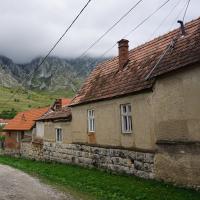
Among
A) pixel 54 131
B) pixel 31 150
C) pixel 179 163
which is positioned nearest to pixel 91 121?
pixel 54 131

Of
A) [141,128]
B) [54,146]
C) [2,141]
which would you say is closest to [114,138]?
[141,128]

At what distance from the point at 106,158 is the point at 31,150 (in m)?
16.0

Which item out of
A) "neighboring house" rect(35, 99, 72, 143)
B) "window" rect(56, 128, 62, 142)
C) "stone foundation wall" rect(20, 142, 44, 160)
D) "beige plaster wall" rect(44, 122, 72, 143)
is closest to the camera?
Result: "beige plaster wall" rect(44, 122, 72, 143)

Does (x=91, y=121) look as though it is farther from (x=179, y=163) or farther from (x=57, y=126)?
(x=179, y=163)

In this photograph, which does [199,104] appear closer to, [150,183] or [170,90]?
[170,90]

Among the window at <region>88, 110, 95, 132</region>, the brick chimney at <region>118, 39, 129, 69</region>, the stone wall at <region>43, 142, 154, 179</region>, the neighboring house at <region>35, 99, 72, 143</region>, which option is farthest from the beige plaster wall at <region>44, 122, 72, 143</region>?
the brick chimney at <region>118, 39, 129, 69</region>

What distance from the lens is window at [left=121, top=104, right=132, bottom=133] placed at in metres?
17.7

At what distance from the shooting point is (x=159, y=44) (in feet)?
60.8

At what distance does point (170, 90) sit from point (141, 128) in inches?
113

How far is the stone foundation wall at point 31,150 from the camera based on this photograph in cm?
3112

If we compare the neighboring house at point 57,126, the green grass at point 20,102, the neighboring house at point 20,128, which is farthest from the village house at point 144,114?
the green grass at point 20,102

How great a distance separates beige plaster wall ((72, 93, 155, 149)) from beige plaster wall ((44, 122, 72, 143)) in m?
0.98

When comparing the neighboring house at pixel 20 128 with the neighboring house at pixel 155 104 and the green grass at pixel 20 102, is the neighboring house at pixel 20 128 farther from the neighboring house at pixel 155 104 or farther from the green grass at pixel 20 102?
the green grass at pixel 20 102

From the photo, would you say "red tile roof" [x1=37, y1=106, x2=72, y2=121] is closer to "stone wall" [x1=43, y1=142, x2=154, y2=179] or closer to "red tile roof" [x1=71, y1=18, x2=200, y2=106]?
"red tile roof" [x1=71, y1=18, x2=200, y2=106]
